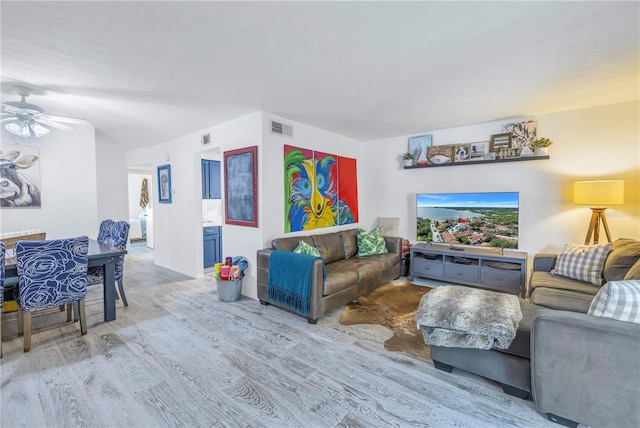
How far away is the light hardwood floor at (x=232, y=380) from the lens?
1.68 metres

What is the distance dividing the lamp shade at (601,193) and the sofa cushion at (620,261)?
0.52 metres

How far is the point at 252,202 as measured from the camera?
3582mm

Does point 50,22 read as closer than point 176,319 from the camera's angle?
Yes

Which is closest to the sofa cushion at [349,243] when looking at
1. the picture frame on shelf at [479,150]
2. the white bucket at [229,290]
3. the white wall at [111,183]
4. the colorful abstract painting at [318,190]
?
the colorful abstract painting at [318,190]

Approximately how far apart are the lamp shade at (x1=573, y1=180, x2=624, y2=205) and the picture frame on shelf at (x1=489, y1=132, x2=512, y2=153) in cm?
106

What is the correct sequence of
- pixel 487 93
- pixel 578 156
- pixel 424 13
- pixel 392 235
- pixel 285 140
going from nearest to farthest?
1. pixel 424 13
2. pixel 487 93
3. pixel 578 156
4. pixel 285 140
5. pixel 392 235

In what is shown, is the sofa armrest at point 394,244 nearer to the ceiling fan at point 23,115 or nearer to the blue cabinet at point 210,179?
the blue cabinet at point 210,179

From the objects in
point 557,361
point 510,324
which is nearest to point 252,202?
point 510,324

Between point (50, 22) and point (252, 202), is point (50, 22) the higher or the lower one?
the higher one

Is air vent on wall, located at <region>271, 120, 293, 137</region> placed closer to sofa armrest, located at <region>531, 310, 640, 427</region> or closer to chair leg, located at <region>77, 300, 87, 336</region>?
chair leg, located at <region>77, 300, 87, 336</region>

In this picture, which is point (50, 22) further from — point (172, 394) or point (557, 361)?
point (557, 361)

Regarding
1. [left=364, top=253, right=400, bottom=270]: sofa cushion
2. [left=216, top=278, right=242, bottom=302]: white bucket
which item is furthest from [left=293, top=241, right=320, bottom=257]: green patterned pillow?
[left=364, top=253, right=400, bottom=270]: sofa cushion

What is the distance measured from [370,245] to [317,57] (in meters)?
2.85

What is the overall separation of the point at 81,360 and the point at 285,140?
3.08 meters
